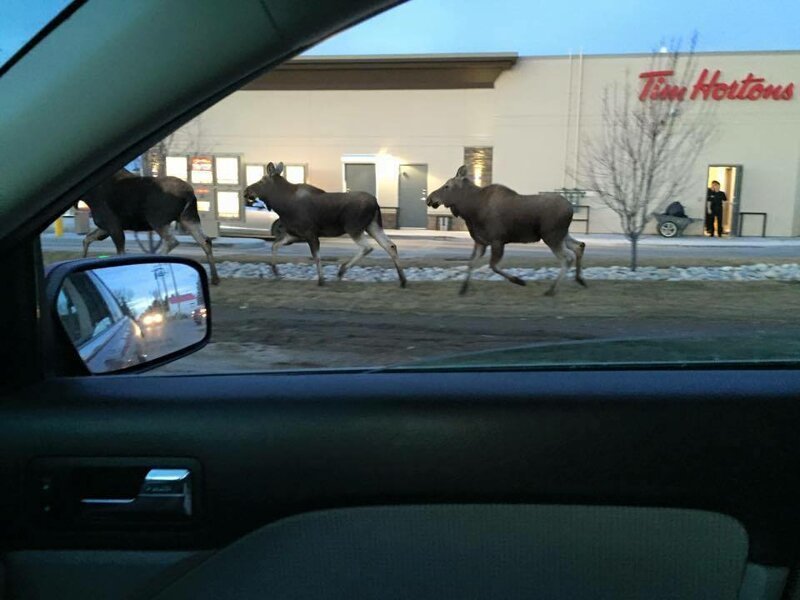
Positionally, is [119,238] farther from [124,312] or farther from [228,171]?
[124,312]

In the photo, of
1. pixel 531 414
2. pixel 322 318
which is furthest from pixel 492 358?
pixel 322 318

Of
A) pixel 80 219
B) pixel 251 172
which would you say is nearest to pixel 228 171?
pixel 251 172

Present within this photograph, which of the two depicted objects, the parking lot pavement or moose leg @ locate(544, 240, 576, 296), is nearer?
moose leg @ locate(544, 240, 576, 296)

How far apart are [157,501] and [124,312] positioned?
0.71 meters

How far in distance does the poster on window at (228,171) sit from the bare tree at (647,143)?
6529 mm

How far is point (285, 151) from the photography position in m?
16.1

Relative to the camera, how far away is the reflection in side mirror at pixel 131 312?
208cm

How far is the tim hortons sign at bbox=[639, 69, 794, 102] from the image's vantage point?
13.3 metres

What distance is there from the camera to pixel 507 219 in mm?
9641

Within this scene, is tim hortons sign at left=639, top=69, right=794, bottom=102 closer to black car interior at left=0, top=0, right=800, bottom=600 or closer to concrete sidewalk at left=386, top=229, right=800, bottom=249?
concrete sidewalk at left=386, top=229, right=800, bottom=249

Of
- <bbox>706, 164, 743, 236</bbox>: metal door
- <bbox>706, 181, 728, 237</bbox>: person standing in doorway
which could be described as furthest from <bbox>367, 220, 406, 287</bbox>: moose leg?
<bbox>706, 164, 743, 236</bbox>: metal door

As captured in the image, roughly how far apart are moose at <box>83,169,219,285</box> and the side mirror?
3.50 m

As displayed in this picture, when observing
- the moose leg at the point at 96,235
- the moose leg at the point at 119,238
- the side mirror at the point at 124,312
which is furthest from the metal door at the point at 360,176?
the side mirror at the point at 124,312

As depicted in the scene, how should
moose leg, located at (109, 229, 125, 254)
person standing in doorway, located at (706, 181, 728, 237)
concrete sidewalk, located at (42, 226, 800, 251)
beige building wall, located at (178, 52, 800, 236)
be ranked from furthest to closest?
person standing in doorway, located at (706, 181, 728, 237)
beige building wall, located at (178, 52, 800, 236)
concrete sidewalk, located at (42, 226, 800, 251)
moose leg, located at (109, 229, 125, 254)
